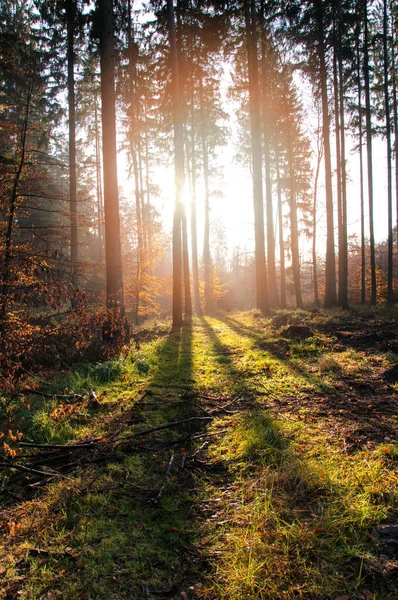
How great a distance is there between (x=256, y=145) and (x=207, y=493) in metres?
15.4

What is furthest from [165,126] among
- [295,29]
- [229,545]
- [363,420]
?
[229,545]

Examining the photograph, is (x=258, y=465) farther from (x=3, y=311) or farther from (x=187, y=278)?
(x=187, y=278)

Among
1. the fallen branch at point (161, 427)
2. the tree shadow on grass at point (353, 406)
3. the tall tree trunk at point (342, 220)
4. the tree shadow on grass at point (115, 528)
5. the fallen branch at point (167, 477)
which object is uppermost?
the tall tree trunk at point (342, 220)

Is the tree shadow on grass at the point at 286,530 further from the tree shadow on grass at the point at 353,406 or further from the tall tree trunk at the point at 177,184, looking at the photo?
the tall tree trunk at the point at 177,184

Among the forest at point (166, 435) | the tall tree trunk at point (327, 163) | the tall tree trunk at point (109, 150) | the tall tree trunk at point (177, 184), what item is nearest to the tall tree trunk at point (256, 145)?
the forest at point (166, 435)

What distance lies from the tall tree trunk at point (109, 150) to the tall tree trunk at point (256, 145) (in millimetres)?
7522

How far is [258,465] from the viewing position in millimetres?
2762

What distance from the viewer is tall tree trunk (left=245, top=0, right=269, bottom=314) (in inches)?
559

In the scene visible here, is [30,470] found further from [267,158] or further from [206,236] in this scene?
[206,236]

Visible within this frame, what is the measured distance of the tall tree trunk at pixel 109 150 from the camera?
8773 mm

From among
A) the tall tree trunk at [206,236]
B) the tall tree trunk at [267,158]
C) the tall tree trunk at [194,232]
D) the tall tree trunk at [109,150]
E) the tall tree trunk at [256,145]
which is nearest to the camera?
the tall tree trunk at [109,150]

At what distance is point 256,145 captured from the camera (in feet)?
48.4

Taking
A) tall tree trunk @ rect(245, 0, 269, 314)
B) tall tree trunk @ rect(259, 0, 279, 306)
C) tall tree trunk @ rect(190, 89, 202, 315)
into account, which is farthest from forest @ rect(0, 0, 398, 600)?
tall tree trunk @ rect(190, 89, 202, 315)

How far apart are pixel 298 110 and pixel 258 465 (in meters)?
22.4
